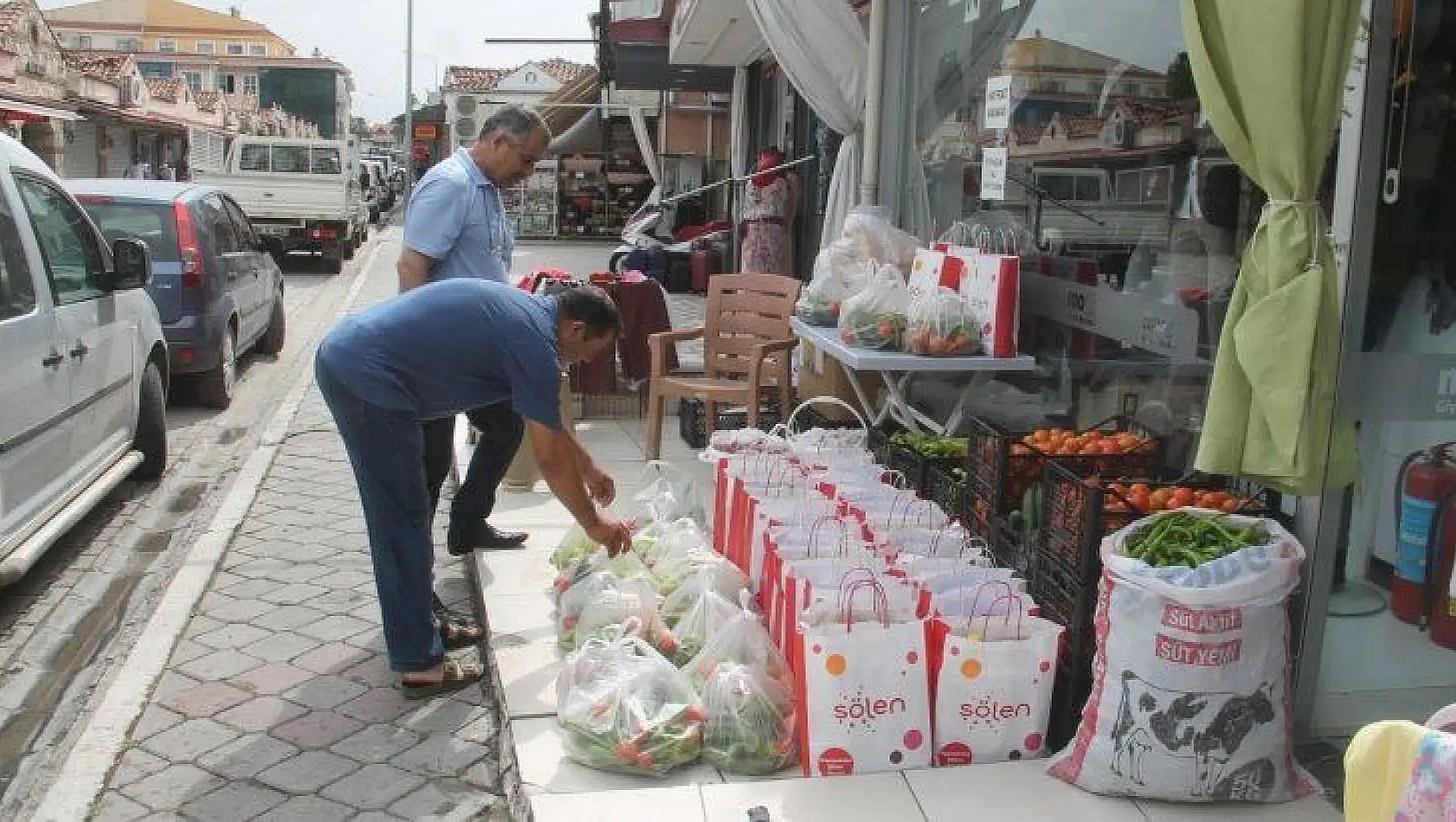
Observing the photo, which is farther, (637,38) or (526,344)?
(637,38)

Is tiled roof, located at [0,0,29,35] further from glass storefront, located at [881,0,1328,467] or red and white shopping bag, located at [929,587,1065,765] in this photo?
red and white shopping bag, located at [929,587,1065,765]

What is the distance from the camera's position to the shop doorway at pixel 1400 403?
3.30 m

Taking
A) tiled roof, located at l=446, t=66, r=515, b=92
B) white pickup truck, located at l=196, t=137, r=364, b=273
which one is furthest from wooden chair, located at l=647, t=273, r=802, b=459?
tiled roof, located at l=446, t=66, r=515, b=92

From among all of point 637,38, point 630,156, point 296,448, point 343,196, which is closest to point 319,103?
point 630,156

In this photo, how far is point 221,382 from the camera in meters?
9.27

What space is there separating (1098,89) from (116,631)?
14.2 feet

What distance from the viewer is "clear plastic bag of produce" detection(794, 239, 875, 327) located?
587cm

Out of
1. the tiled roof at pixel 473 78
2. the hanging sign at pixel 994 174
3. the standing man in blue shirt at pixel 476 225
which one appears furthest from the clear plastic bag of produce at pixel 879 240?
the tiled roof at pixel 473 78

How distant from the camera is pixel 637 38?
14.7 metres

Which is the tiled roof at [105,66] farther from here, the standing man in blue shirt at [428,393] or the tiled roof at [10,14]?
the standing man in blue shirt at [428,393]

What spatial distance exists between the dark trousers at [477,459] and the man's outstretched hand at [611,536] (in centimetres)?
88

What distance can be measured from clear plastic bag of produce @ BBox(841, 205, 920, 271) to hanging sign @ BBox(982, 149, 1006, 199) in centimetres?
43

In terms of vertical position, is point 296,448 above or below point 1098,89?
below

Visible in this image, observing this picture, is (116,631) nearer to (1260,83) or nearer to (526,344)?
(526,344)
